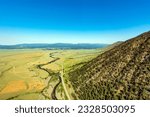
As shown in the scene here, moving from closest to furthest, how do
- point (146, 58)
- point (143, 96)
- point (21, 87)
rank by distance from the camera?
point (143, 96), point (146, 58), point (21, 87)

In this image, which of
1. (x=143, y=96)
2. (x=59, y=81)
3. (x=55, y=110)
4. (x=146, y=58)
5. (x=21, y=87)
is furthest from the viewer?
(x=59, y=81)

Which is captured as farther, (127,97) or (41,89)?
(41,89)

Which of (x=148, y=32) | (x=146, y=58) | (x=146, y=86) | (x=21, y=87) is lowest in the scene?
(x=21, y=87)

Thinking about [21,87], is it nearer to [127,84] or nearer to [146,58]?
[127,84]

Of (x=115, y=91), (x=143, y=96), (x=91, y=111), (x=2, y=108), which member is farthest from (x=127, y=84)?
(x=2, y=108)

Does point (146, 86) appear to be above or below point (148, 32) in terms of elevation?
below

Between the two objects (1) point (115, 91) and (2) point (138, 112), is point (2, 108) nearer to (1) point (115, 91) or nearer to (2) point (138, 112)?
(2) point (138, 112)
